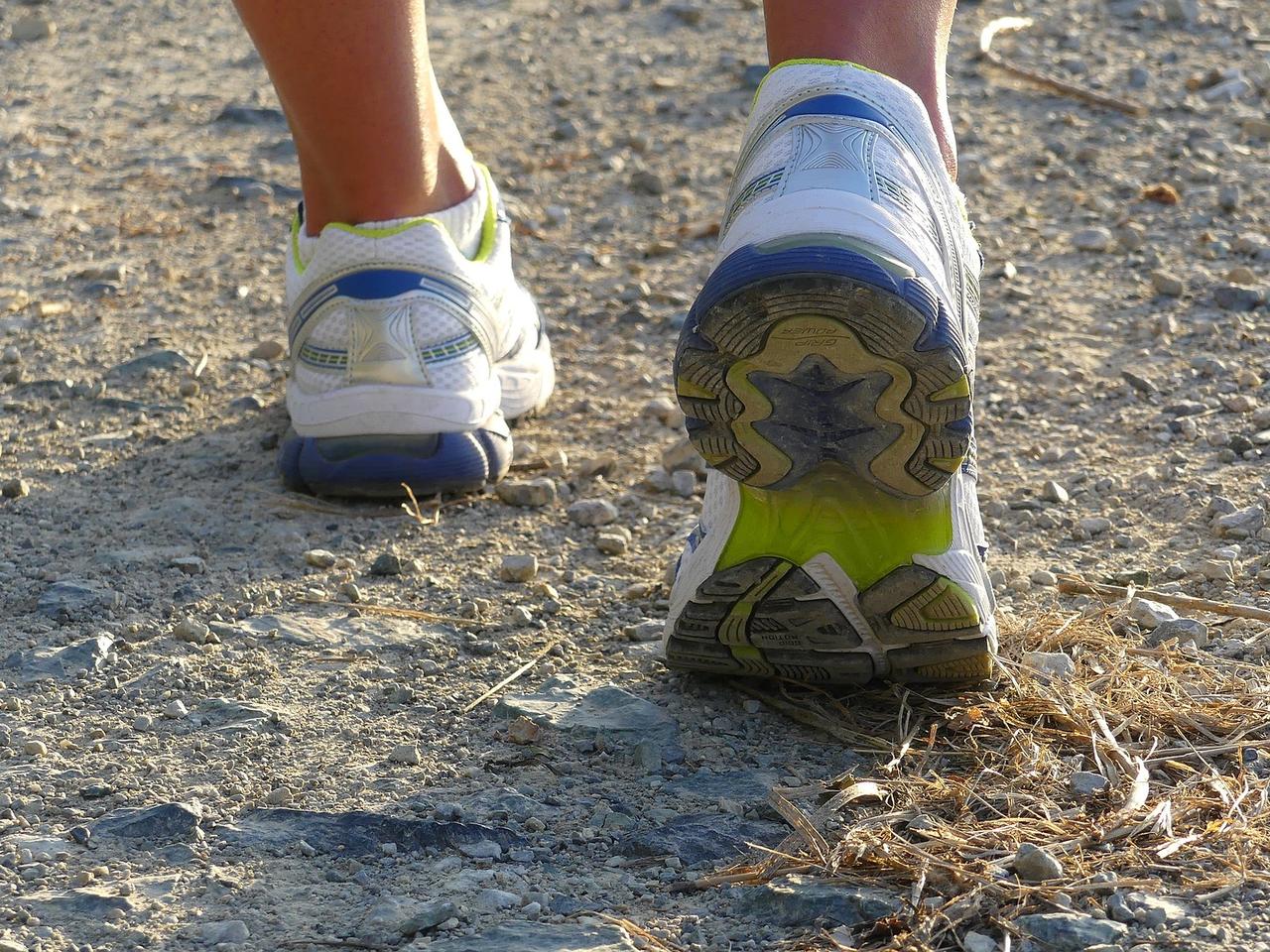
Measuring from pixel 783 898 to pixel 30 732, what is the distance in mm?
810

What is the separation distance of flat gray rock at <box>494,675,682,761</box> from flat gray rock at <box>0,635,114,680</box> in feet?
1.56

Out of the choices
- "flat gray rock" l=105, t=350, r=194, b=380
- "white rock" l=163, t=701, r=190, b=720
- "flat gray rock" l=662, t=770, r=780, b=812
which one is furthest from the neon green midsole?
"flat gray rock" l=105, t=350, r=194, b=380

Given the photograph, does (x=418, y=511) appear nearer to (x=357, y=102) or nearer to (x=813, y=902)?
(x=357, y=102)

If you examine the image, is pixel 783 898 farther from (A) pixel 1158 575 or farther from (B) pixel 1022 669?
(A) pixel 1158 575

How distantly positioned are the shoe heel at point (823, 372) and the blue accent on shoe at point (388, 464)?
0.82m

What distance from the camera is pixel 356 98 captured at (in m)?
2.08

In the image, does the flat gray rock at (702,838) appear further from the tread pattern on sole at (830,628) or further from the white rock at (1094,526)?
the white rock at (1094,526)

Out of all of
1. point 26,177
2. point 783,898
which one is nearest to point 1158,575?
point 783,898

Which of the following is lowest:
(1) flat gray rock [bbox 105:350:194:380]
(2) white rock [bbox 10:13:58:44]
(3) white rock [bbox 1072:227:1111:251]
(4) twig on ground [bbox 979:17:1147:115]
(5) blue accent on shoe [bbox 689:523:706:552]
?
(1) flat gray rock [bbox 105:350:194:380]

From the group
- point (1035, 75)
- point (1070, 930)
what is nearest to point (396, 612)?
→ point (1070, 930)

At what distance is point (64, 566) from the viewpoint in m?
1.95

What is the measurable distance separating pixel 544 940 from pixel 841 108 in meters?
0.81

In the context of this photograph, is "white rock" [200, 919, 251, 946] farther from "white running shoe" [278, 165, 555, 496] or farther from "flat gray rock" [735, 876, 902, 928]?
"white running shoe" [278, 165, 555, 496]

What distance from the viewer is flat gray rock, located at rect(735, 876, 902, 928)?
48.3 inches
